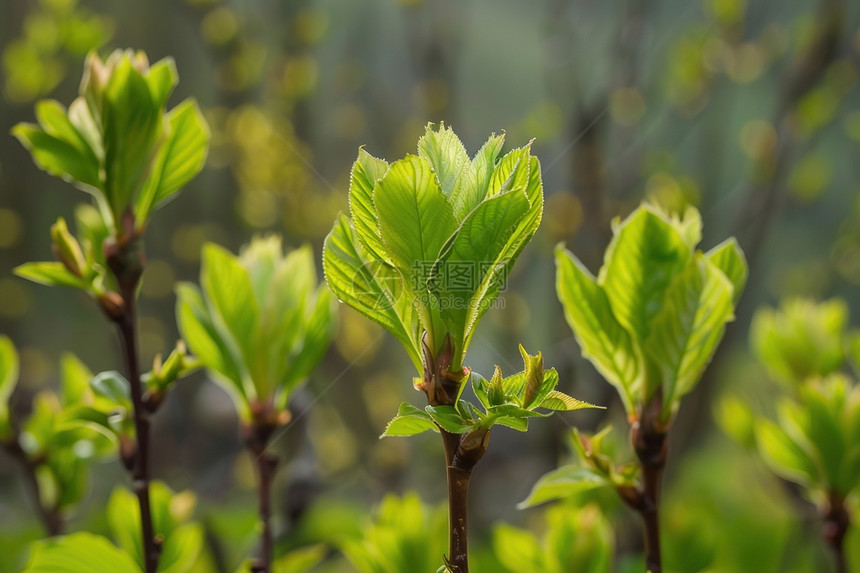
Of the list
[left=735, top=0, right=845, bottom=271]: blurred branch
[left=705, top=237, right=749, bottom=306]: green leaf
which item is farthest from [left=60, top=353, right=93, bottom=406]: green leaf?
[left=735, top=0, right=845, bottom=271]: blurred branch

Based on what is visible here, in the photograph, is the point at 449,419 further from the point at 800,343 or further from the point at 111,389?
the point at 800,343

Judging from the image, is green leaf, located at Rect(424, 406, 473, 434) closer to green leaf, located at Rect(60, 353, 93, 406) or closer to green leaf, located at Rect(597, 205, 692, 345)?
green leaf, located at Rect(597, 205, 692, 345)

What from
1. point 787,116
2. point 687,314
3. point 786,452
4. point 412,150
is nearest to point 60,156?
point 687,314

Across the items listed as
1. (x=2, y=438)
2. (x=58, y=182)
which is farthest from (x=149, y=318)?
(x=2, y=438)

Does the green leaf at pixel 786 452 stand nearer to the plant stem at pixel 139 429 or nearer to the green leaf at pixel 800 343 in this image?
the green leaf at pixel 800 343

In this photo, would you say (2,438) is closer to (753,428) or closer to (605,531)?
(605,531)
